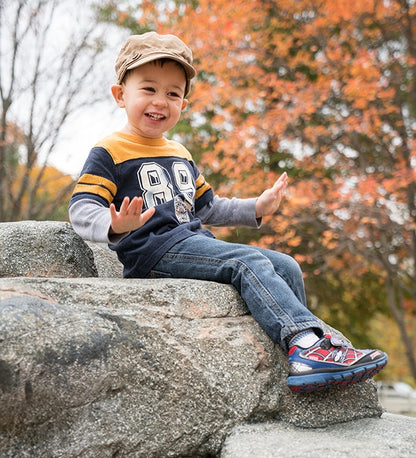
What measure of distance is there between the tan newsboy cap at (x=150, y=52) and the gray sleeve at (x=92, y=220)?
2.34ft

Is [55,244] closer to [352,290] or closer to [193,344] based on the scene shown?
[193,344]

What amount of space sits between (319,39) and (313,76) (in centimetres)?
133

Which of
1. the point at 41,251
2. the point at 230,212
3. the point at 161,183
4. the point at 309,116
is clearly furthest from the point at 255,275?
the point at 309,116

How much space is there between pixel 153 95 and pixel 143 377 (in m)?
1.38

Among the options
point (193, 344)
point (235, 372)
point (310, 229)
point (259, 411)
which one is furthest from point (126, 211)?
point (310, 229)

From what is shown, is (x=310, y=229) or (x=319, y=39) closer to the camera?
(x=319, y=39)

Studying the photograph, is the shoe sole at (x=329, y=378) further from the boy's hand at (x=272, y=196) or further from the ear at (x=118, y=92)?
the ear at (x=118, y=92)

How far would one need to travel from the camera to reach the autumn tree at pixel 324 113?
19.3 ft

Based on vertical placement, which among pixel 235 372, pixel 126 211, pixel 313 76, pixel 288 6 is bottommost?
pixel 235 372

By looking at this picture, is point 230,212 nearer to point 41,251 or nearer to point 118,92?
point 118,92

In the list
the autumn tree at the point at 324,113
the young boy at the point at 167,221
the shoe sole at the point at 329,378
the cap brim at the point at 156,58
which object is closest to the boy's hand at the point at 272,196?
the young boy at the point at 167,221

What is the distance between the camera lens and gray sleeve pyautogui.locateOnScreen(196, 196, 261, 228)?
9.86ft

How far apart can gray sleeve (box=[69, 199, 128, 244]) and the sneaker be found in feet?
3.01

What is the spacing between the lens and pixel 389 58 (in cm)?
630
